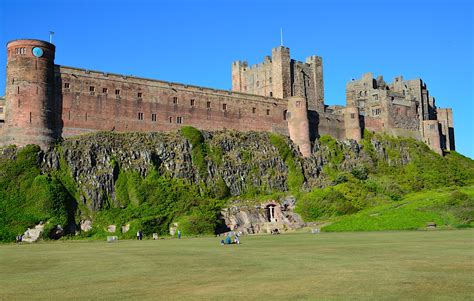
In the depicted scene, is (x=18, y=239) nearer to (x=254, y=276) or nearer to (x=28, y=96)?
(x=28, y=96)

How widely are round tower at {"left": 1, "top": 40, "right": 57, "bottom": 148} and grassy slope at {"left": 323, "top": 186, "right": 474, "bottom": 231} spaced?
35.5m

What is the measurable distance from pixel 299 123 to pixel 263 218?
22768 millimetres

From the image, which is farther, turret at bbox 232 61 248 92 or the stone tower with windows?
turret at bbox 232 61 248 92

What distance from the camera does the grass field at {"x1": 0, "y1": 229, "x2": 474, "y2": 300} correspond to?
19469 millimetres

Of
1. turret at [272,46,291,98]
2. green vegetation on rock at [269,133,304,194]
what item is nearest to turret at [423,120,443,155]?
turret at [272,46,291,98]

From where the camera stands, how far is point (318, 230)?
2549 inches

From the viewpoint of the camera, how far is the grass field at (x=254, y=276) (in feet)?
63.9

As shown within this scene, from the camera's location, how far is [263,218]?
245 ft

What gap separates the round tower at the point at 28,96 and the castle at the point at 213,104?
12 centimetres

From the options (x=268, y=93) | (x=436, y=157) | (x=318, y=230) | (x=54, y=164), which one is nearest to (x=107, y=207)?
(x=54, y=164)

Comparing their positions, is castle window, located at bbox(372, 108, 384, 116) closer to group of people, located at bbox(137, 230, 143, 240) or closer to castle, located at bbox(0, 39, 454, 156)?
castle, located at bbox(0, 39, 454, 156)

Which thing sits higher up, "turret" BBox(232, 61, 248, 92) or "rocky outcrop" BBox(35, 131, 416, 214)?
"turret" BBox(232, 61, 248, 92)

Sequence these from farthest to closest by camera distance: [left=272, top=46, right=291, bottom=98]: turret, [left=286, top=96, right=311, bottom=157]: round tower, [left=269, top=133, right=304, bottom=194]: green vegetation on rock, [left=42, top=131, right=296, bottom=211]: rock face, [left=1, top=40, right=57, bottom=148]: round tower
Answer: [left=272, top=46, right=291, bottom=98]: turret
[left=286, top=96, right=311, bottom=157]: round tower
[left=269, top=133, right=304, bottom=194]: green vegetation on rock
[left=42, top=131, right=296, bottom=211]: rock face
[left=1, top=40, right=57, bottom=148]: round tower

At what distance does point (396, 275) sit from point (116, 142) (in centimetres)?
5562
